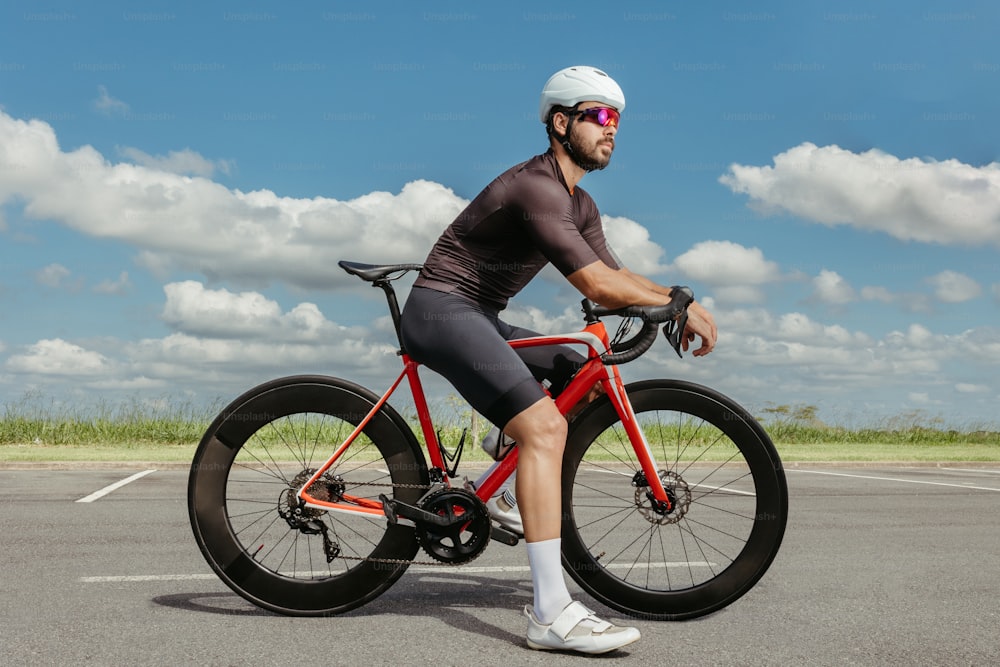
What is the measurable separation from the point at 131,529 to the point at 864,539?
215 inches

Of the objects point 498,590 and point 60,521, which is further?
point 60,521

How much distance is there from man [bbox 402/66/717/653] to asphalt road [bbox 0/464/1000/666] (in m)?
0.26

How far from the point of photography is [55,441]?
60.6 ft

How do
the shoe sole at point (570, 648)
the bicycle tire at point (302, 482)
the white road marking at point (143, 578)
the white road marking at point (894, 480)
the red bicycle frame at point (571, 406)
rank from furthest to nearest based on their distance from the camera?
the white road marking at point (894, 480), the white road marking at point (143, 578), the bicycle tire at point (302, 482), the red bicycle frame at point (571, 406), the shoe sole at point (570, 648)

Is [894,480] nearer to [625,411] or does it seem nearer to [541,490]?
[625,411]

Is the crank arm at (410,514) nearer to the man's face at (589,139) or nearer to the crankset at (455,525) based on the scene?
the crankset at (455,525)

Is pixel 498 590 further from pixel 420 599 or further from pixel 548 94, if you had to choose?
pixel 548 94

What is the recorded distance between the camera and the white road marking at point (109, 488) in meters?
9.07

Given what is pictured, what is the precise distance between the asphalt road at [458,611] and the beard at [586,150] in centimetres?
199

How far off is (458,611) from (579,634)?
86cm

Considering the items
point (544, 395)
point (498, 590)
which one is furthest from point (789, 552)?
point (544, 395)

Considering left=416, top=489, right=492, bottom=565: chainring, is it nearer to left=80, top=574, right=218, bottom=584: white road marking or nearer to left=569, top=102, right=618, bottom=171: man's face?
left=569, top=102, right=618, bottom=171: man's face

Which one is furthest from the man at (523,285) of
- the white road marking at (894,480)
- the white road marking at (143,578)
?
the white road marking at (894,480)

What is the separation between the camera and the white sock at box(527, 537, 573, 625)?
3652 mm
